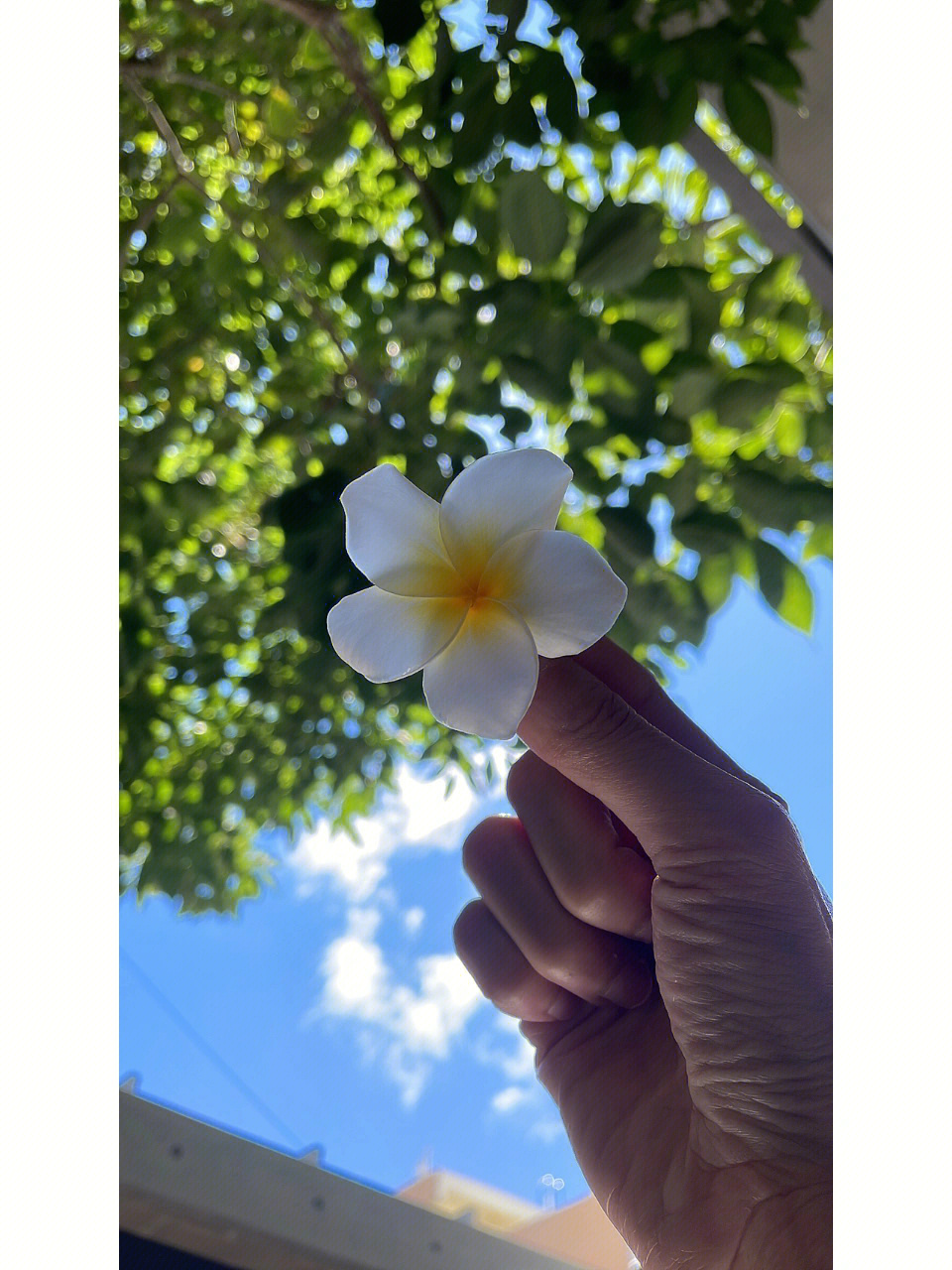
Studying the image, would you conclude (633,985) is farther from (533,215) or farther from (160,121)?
(160,121)

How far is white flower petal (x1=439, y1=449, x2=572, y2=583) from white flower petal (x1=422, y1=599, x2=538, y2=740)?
1cm

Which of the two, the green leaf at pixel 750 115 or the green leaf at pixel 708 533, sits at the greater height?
the green leaf at pixel 750 115

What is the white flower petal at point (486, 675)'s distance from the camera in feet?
0.51

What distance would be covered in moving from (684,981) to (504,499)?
122 mm

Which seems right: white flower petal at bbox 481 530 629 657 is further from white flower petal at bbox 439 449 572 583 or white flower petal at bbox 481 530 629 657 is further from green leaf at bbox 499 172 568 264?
green leaf at bbox 499 172 568 264

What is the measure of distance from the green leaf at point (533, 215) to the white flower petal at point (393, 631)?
0.72ft

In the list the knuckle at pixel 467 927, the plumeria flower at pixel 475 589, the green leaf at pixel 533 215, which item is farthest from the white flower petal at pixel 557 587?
the green leaf at pixel 533 215

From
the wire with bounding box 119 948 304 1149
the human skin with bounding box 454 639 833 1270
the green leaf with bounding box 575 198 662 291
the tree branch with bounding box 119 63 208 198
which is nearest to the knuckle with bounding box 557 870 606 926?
the human skin with bounding box 454 639 833 1270

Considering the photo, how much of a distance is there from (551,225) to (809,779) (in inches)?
8.5

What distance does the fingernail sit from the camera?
219 mm

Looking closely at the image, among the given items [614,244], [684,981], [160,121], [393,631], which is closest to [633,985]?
[684,981]

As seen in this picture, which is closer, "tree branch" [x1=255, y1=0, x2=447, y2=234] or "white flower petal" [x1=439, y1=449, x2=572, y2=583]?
"white flower petal" [x1=439, y1=449, x2=572, y2=583]

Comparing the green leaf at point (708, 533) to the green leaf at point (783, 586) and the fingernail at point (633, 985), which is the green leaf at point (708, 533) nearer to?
the green leaf at point (783, 586)

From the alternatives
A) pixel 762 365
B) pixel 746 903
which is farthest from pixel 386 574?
pixel 762 365
